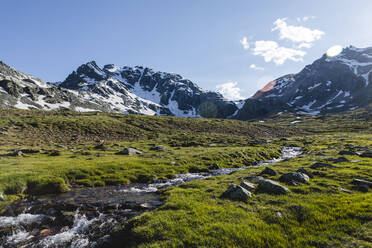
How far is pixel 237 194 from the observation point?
14758mm

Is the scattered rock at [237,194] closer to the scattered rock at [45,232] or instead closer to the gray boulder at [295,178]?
the gray boulder at [295,178]

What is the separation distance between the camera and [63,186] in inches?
812

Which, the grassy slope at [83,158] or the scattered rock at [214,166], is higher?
the grassy slope at [83,158]

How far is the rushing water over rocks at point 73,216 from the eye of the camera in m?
11.5

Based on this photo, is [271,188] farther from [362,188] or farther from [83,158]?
[83,158]

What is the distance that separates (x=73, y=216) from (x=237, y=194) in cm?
1316

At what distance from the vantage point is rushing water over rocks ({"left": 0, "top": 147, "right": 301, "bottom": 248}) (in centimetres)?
1152

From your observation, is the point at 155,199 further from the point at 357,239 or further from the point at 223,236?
the point at 357,239

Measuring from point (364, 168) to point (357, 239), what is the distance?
20.6 meters

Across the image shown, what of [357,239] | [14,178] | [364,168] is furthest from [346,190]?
[14,178]

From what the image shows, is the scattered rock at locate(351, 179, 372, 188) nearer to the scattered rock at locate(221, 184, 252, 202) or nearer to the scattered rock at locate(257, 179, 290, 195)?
the scattered rock at locate(257, 179, 290, 195)

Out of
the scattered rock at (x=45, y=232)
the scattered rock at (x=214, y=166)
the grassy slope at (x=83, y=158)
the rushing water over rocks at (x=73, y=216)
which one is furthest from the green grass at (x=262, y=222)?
the scattered rock at (x=214, y=166)

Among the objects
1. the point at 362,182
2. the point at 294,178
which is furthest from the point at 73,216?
the point at 362,182

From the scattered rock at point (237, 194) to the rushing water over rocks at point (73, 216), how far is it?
6245 mm
